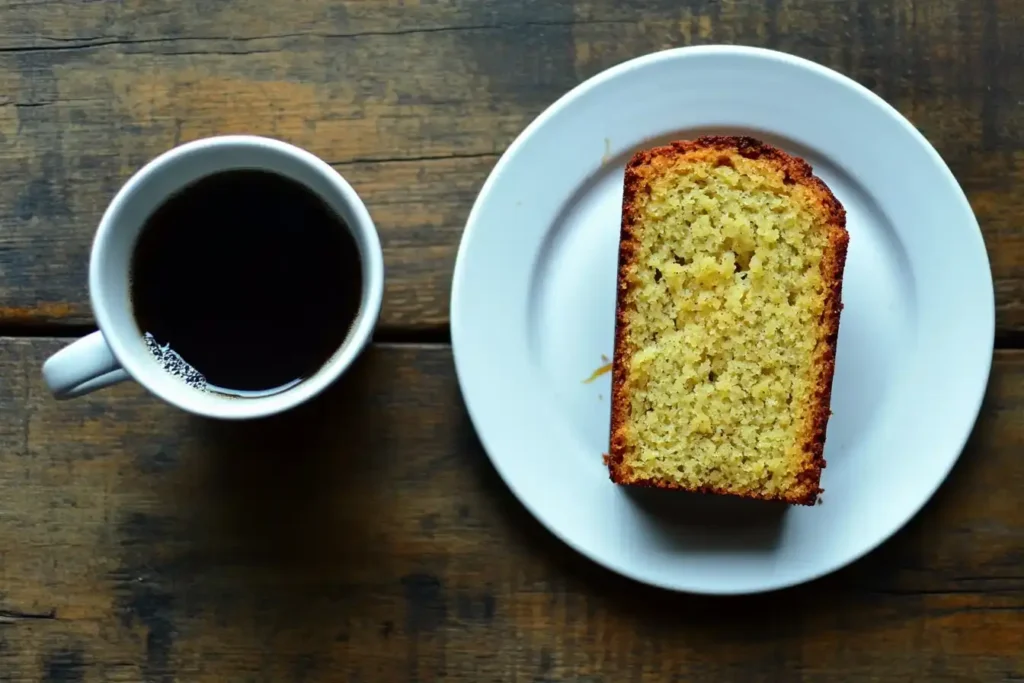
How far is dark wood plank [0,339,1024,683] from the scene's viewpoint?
→ 119 cm

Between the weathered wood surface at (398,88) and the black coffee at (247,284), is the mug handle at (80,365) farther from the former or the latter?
the weathered wood surface at (398,88)

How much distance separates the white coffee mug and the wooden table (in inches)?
9.3

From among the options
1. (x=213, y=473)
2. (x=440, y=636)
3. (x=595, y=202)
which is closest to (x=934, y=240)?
(x=595, y=202)

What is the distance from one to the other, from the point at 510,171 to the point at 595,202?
0.11 metres

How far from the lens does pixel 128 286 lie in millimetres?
991

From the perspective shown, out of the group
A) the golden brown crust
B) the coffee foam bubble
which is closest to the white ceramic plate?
the golden brown crust

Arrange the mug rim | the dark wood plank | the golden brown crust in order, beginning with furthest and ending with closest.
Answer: the dark wood plank → the golden brown crust → the mug rim

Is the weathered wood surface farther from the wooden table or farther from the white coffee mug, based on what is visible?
the white coffee mug

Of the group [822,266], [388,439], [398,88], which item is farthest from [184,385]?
[822,266]

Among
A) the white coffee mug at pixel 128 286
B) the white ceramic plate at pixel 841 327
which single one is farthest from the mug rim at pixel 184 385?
the white ceramic plate at pixel 841 327

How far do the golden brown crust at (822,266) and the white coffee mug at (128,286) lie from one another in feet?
0.97

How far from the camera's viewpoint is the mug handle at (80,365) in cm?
95

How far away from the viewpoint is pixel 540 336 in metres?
1.17

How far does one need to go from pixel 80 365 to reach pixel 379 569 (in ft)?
1.44
